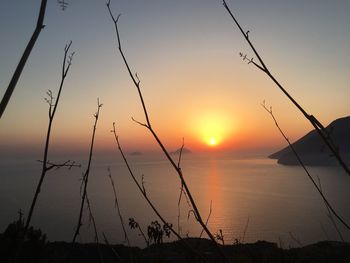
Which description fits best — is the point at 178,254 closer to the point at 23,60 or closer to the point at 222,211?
the point at 23,60

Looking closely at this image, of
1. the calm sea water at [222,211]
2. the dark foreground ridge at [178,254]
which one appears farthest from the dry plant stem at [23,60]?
the calm sea water at [222,211]

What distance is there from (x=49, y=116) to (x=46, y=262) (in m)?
9.00

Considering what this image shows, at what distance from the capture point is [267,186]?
14262 centimetres

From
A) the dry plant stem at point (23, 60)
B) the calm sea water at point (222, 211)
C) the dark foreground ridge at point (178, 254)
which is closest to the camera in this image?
the dry plant stem at point (23, 60)

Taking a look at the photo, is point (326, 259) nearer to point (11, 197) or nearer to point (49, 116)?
point (49, 116)

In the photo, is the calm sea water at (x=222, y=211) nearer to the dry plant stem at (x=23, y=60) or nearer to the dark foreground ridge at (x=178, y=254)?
the dark foreground ridge at (x=178, y=254)

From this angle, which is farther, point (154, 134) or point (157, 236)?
point (157, 236)

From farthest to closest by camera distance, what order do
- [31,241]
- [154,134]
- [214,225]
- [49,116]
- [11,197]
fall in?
[11,197], [214,225], [31,241], [49,116], [154,134]

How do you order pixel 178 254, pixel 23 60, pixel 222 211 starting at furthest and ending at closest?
pixel 222 211 < pixel 178 254 < pixel 23 60

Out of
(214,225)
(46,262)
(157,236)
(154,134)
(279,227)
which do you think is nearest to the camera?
(154,134)

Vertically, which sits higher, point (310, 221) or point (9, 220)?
point (9, 220)

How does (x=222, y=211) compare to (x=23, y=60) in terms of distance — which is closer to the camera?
(x=23, y=60)

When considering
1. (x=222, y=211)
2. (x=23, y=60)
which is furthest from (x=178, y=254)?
(x=222, y=211)

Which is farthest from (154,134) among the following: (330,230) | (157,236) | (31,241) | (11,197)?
(11,197)
